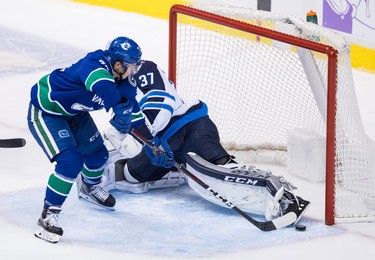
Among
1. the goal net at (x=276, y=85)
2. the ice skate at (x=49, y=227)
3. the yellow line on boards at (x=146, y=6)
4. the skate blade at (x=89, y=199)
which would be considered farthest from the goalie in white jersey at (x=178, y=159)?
the yellow line on boards at (x=146, y=6)

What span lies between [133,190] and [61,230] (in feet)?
2.00

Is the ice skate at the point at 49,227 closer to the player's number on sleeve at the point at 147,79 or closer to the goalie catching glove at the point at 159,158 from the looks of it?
the goalie catching glove at the point at 159,158

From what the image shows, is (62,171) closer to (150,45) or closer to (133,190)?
(133,190)

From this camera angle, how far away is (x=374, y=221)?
13.5ft

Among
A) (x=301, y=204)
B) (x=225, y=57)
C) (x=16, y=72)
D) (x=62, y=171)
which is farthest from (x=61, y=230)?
(x=16, y=72)

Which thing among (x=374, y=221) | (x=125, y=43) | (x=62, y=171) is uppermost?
(x=125, y=43)

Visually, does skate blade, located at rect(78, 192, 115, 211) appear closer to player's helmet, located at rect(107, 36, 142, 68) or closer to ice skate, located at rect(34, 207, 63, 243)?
ice skate, located at rect(34, 207, 63, 243)

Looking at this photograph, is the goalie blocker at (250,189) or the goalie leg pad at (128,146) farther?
the goalie leg pad at (128,146)

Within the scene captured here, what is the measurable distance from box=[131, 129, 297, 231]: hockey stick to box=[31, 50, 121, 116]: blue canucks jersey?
1.07ft

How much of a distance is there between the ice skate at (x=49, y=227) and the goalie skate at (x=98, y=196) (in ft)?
1.12

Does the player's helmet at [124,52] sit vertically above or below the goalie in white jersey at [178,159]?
above

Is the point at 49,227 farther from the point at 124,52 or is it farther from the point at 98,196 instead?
the point at 124,52

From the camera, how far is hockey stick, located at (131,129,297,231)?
402cm

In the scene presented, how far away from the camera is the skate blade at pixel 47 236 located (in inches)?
153
